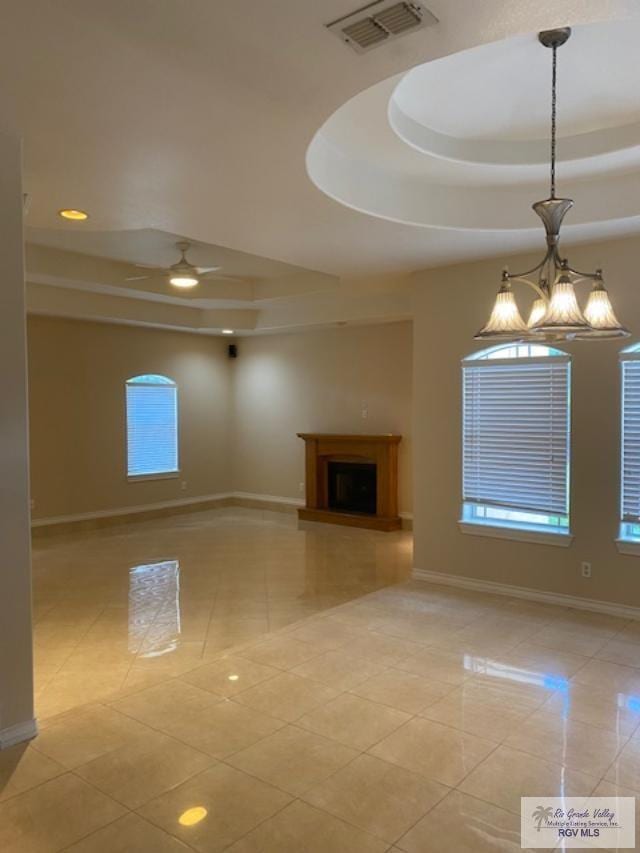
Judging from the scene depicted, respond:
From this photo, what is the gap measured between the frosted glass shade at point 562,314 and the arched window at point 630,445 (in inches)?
81.7

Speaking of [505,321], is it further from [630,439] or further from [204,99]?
Answer: [630,439]

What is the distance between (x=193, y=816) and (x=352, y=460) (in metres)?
6.34

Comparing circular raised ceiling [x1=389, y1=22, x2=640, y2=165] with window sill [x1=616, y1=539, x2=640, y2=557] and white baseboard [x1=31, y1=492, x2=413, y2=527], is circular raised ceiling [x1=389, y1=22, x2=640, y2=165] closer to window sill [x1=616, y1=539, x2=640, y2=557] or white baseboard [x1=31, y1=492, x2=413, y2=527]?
window sill [x1=616, y1=539, x2=640, y2=557]

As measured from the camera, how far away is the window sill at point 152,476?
28.2ft

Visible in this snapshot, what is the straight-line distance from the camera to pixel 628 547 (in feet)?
15.0

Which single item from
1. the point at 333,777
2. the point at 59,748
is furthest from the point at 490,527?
the point at 59,748

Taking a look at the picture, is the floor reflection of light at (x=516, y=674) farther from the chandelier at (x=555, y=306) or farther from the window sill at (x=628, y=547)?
the chandelier at (x=555, y=306)

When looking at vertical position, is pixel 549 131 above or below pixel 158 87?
above

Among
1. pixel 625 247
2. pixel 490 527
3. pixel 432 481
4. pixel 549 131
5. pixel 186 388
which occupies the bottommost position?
pixel 490 527

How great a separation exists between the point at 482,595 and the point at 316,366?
4.75 metres

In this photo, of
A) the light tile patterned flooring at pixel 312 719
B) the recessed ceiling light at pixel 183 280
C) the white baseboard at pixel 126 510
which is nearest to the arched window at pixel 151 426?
the white baseboard at pixel 126 510

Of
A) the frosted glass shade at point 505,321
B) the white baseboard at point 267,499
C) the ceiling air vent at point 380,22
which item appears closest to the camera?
the ceiling air vent at point 380,22

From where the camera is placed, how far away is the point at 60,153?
2990 millimetres

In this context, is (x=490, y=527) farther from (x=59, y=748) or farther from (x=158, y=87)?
(x=158, y=87)
